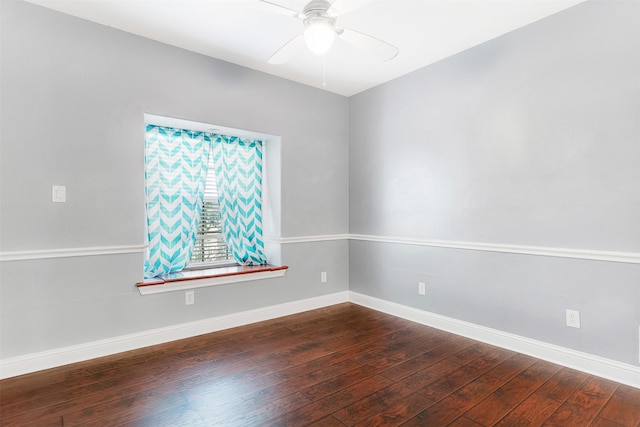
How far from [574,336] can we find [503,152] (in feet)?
4.93

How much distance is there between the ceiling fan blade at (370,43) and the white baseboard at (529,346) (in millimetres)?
2432

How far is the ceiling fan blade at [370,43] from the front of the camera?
1951mm

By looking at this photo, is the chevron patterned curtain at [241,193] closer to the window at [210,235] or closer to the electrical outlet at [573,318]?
the window at [210,235]

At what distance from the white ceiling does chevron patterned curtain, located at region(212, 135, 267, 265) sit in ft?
3.04

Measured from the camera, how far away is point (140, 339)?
276 centimetres

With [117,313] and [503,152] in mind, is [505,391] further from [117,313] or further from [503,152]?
[117,313]

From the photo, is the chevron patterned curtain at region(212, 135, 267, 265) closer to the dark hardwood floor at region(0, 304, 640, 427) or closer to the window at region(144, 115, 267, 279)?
the window at region(144, 115, 267, 279)

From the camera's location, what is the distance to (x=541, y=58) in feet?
8.35

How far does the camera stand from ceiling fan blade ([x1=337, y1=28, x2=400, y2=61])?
1.95m

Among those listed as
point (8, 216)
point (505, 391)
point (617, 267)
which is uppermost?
point (8, 216)

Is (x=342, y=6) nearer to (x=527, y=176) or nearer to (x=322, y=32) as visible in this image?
(x=322, y=32)

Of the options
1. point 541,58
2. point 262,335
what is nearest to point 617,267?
point 541,58

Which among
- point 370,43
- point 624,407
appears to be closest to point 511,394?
point 624,407

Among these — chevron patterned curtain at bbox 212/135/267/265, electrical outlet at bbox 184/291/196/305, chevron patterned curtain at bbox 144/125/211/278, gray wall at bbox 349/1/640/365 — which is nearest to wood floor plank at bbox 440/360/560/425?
gray wall at bbox 349/1/640/365
